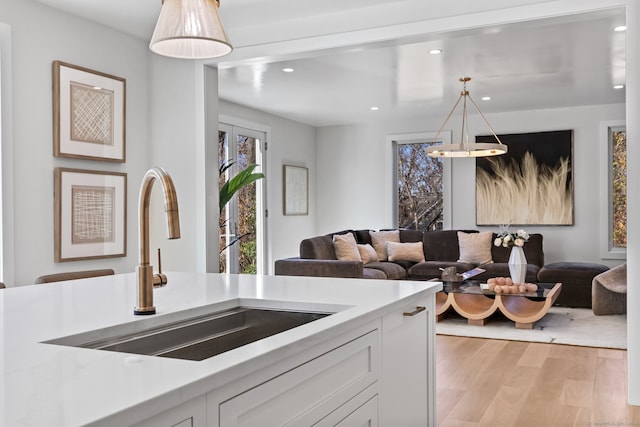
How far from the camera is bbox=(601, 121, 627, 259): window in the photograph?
7.36 m

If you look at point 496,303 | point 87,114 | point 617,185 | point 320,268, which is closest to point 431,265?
point 496,303

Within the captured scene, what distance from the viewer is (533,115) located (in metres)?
7.79

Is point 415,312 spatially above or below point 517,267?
above

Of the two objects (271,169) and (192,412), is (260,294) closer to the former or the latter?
(192,412)

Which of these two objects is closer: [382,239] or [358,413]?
[358,413]

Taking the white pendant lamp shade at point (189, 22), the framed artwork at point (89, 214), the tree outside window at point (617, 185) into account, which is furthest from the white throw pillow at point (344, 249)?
the white pendant lamp shade at point (189, 22)

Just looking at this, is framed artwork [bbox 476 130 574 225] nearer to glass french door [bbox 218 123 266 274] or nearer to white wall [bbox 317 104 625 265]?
white wall [bbox 317 104 625 265]

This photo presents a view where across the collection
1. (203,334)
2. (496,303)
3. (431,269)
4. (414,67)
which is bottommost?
(496,303)

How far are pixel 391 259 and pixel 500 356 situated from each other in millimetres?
3256

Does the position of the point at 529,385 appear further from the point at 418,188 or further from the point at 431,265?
the point at 418,188

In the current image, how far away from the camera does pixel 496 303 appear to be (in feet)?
18.0

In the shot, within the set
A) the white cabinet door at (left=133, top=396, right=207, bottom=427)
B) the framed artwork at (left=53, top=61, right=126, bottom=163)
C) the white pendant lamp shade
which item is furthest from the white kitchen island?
the framed artwork at (left=53, top=61, right=126, bottom=163)

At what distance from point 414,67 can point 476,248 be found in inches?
114

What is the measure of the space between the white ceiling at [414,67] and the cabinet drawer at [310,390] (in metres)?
2.89
